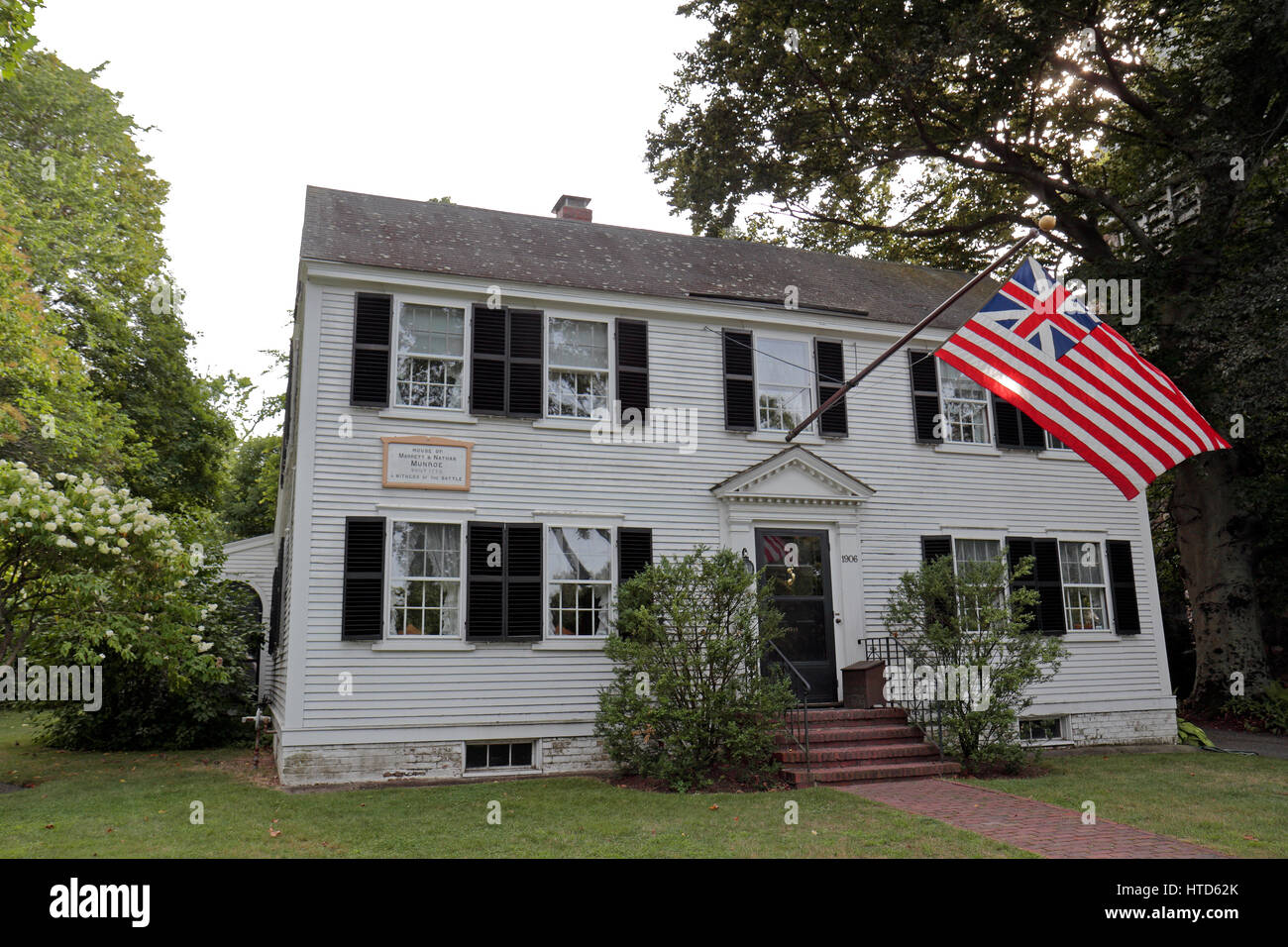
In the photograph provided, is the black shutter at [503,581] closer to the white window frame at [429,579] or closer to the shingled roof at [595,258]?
the white window frame at [429,579]

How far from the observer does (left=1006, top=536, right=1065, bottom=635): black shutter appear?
1269cm

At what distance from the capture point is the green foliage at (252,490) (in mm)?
31812

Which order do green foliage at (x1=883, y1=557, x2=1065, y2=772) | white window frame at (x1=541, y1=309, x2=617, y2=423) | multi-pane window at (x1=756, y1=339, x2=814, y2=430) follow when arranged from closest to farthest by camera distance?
green foliage at (x1=883, y1=557, x2=1065, y2=772) → white window frame at (x1=541, y1=309, x2=617, y2=423) → multi-pane window at (x1=756, y1=339, x2=814, y2=430)

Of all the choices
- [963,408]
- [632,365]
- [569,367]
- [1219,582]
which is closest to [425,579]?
[569,367]

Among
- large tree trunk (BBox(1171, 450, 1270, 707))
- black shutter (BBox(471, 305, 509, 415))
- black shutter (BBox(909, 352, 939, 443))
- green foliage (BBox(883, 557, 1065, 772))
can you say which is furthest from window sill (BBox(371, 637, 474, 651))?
large tree trunk (BBox(1171, 450, 1270, 707))

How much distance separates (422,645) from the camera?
10164 millimetres

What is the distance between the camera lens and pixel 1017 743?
33.9ft

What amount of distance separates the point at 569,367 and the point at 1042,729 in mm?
8533

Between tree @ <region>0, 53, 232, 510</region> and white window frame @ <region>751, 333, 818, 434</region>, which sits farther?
tree @ <region>0, 53, 232, 510</region>

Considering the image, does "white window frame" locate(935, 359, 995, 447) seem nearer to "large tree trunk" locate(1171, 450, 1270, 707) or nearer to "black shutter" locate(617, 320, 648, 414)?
"large tree trunk" locate(1171, 450, 1270, 707)

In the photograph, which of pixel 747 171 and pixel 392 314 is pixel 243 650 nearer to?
pixel 392 314

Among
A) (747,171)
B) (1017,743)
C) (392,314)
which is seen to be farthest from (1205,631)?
(392,314)

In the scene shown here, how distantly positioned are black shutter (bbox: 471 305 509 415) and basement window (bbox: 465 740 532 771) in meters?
4.08
